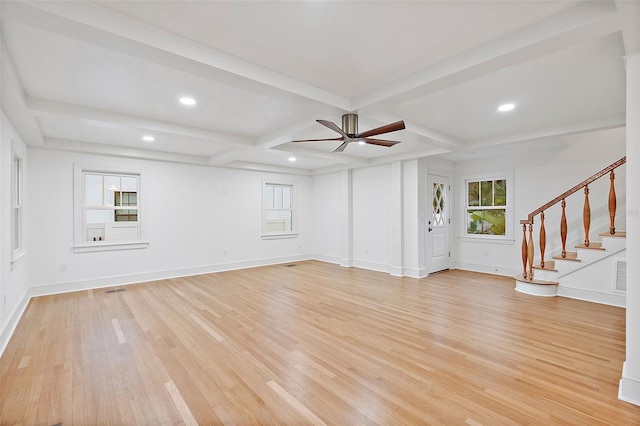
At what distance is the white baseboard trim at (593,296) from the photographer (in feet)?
13.1

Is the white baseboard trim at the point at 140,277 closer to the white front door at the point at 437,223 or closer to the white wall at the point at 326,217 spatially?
the white wall at the point at 326,217

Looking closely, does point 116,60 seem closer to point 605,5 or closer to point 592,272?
point 605,5

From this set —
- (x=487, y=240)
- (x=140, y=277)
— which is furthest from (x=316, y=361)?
(x=487, y=240)

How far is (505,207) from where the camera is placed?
19.9 feet

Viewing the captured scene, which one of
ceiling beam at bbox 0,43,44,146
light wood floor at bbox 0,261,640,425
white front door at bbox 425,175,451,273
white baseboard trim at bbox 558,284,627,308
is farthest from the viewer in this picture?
white front door at bbox 425,175,451,273

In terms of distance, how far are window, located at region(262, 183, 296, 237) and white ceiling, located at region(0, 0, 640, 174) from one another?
3.53 m

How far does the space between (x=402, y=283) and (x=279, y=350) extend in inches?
129

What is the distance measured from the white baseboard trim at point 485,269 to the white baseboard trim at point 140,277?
170 inches

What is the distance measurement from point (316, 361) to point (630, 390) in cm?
220

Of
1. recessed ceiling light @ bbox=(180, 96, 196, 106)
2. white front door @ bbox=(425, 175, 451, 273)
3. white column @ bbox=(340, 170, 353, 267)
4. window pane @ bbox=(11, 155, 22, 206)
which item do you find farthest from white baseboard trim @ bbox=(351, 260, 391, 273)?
window pane @ bbox=(11, 155, 22, 206)

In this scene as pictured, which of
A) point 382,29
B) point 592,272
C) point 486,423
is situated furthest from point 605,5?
point 592,272

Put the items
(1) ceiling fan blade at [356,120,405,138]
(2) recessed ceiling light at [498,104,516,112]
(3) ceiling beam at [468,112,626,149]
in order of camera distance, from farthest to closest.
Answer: (3) ceiling beam at [468,112,626,149] → (2) recessed ceiling light at [498,104,516,112] → (1) ceiling fan blade at [356,120,405,138]

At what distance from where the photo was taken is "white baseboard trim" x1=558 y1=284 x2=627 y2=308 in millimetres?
3980

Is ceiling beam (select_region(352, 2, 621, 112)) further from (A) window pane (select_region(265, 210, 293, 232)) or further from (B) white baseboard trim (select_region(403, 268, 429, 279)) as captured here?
(A) window pane (select_region(265, 210, 293, 232))
